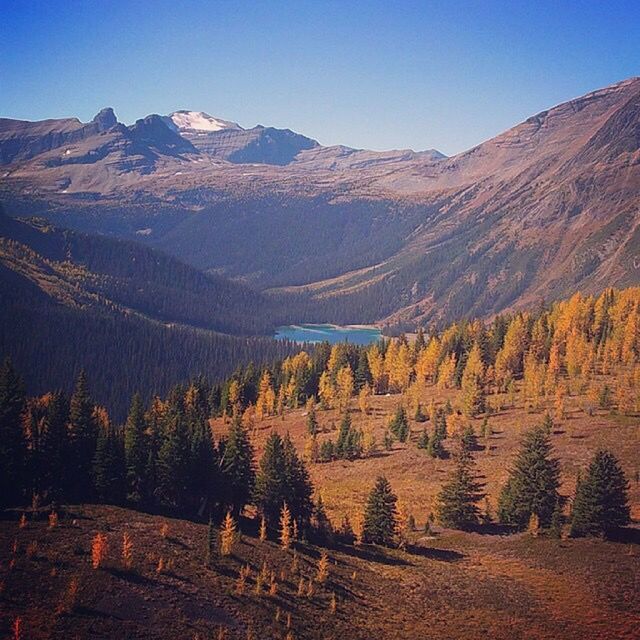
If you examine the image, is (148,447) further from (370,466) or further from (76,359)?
(76,359)

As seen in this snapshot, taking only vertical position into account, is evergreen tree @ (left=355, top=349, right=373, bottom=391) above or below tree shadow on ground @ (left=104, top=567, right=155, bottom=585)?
above

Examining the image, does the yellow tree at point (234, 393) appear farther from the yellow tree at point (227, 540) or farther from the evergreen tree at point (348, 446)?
the yellow tree at point (227, 540)

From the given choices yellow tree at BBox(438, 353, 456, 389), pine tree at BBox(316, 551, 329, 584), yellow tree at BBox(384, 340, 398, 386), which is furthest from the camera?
yellow tree at BBox(384, 340, 398, 386)

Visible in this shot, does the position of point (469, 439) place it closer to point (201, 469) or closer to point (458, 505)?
point (458, 505)

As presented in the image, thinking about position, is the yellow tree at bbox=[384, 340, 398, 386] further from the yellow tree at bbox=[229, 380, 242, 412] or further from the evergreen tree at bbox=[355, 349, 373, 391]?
the yellow tree at bbox=[229, 380, 242, 412]

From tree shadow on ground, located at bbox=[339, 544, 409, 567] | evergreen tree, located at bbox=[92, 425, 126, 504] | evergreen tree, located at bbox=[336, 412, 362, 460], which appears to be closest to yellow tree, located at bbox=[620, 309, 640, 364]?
evergreen tree, located at bbox=[336, 412, 362, 460]

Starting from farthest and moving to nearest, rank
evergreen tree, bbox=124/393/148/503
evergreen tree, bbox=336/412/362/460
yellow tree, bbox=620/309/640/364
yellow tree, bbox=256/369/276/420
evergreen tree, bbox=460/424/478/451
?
yellow tree, bbox=256/369/276/420
yellow tree, bbox=620/309/640/364
evergreen tree, bbox=336/412/362/460
evergreen tree, bbox=460/424/478/451
evergreen tree, bbox=124/393/148/503

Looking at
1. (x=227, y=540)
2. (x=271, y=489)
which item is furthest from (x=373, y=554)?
(x=227, y=540)
